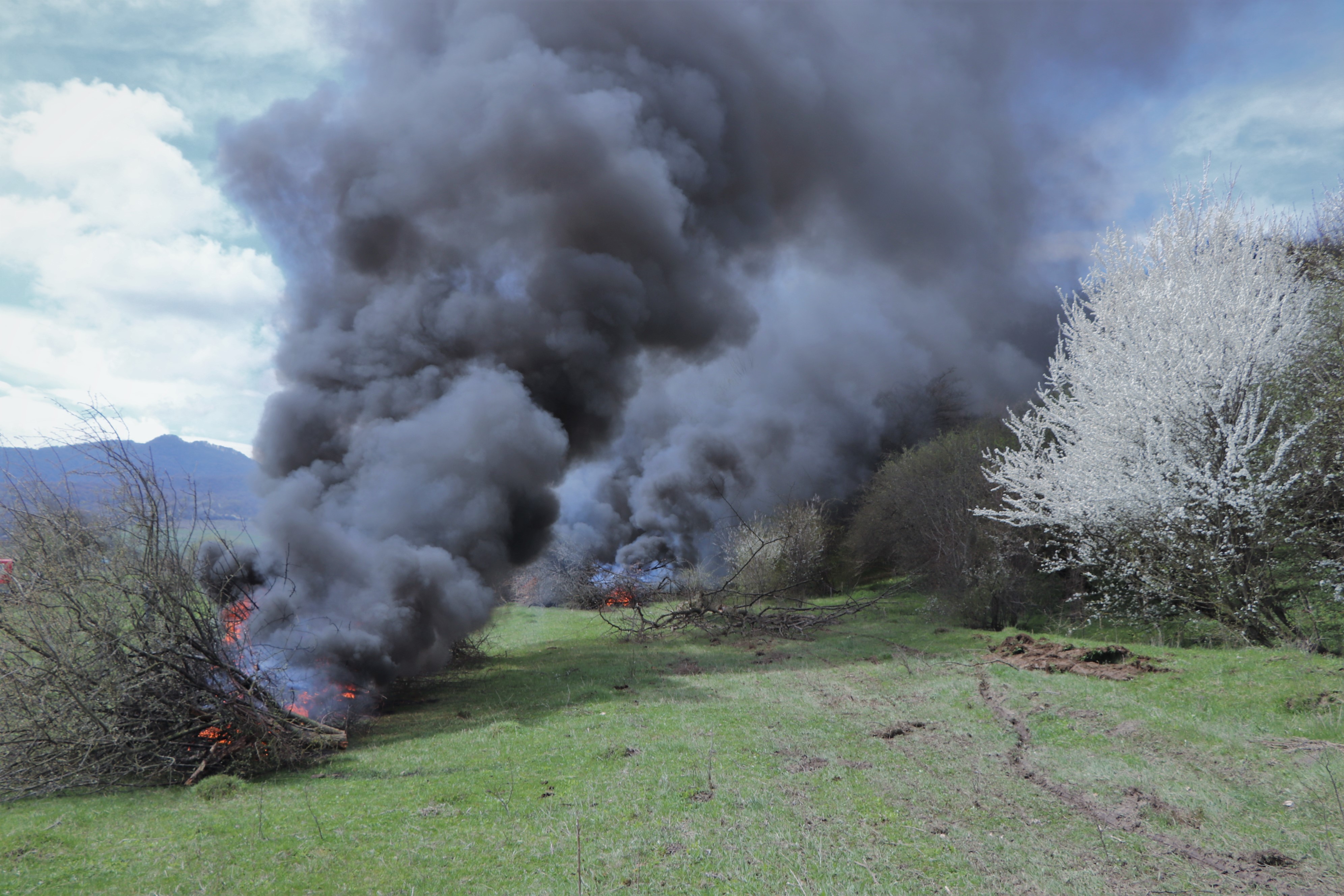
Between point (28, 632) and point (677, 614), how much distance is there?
13.9m

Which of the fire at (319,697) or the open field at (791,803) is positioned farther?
the fire at (319,697)

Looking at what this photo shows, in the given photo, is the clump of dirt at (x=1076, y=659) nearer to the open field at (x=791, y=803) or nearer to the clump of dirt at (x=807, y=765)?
the open field at (x=791, y=803)

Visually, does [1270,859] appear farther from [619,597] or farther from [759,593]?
[619,597]

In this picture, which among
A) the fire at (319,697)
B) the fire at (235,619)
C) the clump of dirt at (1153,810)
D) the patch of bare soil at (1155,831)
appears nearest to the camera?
the patch of bare soil at (1155,831)

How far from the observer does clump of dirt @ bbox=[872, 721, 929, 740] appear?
9250 millimetres

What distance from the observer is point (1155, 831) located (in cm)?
605

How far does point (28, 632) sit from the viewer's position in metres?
8.31

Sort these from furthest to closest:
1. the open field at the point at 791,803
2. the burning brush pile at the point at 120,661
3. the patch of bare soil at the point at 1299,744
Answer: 1. the burning brush pile at the point at 120,661
2. the patch of bare soil at the point at 1299,744
3. the open field at the point at 791,803

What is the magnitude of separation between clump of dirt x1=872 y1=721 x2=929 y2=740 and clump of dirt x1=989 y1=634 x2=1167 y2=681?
13.3 ft

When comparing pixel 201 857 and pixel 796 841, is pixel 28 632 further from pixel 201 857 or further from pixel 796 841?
pixel 796 841

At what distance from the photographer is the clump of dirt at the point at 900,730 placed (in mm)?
9250

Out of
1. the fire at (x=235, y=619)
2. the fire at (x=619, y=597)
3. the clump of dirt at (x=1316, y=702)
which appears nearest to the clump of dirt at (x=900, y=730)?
the clump of dirt at (x=1316, y=702)

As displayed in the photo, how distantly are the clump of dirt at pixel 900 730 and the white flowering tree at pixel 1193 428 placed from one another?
294 inches

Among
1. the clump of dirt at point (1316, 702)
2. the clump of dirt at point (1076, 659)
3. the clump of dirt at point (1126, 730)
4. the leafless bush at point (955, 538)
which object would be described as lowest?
the clump of dirt at point (1126, 730)
